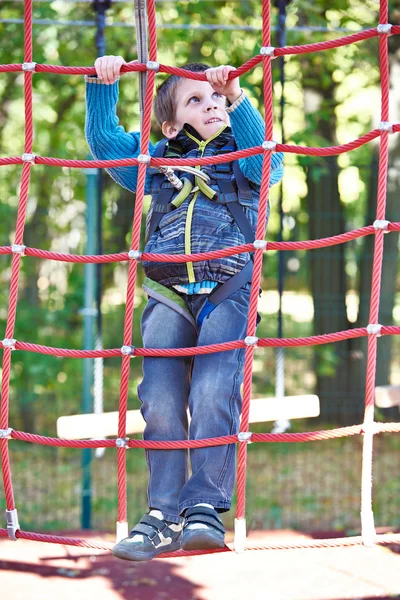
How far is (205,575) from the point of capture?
11.0 feet

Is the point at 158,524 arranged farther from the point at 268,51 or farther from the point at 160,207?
the point at 268,51

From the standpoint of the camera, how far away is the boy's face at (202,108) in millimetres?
2236

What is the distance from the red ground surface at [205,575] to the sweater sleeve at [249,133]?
65.3 inches

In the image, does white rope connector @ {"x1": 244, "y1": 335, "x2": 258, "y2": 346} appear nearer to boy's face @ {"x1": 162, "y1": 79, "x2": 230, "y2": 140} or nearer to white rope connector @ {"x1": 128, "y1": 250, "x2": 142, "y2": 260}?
white rope connector @ {"x1": 128, "y1": 250, "x2": 142, "y2": 260}

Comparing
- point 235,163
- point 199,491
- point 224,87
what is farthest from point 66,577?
point 224,87

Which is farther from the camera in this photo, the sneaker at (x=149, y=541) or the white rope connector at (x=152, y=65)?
the white rope connector at (x=152, y=65)

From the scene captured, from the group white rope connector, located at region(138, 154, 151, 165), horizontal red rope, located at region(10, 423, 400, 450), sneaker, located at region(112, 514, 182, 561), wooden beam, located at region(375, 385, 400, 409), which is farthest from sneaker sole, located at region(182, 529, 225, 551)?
wooden beam, located at region(375, 385, 400, 409)

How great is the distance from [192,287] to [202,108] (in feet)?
1.60

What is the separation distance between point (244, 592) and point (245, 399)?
4.72ft

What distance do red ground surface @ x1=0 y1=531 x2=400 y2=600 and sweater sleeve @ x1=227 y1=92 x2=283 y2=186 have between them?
1659mm

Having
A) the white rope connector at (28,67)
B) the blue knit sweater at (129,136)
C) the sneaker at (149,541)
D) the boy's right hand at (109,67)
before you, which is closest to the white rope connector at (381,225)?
the blue knit sweater at (129,136)

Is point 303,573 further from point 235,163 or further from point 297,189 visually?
point 297,189

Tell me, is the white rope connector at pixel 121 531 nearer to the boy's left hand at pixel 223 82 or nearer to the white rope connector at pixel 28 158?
the white rope connector at pixel 28 158

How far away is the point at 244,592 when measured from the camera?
3.14 m
